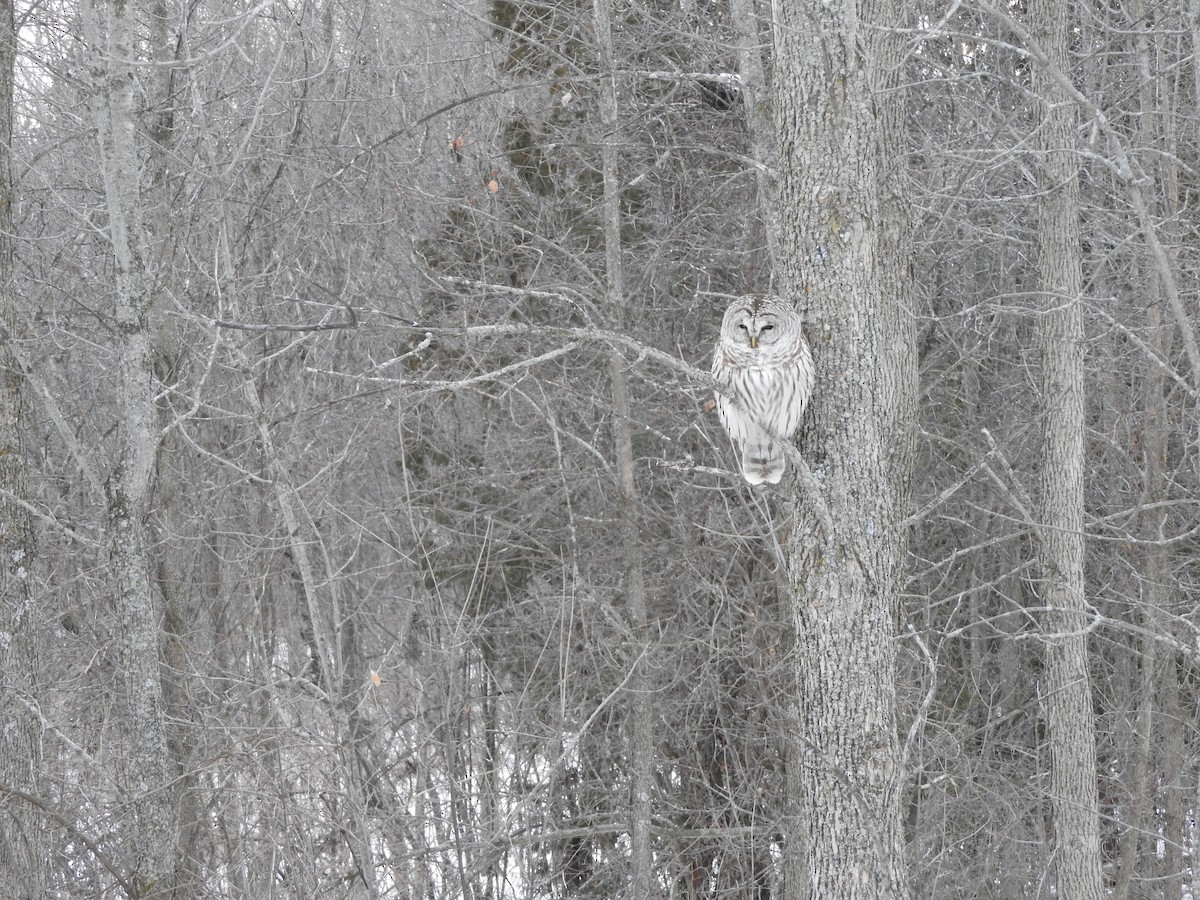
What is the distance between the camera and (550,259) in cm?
833

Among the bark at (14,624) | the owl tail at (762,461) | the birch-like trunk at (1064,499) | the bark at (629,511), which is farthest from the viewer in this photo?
the bark at (629,511)

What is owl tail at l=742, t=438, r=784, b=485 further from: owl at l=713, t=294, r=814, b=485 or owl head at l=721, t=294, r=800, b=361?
owl head at l=721, t=294, r=800, b=361

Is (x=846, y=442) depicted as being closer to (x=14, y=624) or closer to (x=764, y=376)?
(x=764, y=376)

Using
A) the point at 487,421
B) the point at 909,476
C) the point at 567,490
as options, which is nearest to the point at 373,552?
the point at 487,421

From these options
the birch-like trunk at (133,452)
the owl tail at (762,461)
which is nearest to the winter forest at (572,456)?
the birch-like trunk at (133,452)

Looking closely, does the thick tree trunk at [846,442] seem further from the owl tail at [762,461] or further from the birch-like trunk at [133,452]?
the birch-like trunk at [133,452]

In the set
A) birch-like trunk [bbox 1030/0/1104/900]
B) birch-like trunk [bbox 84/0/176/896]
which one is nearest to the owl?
birch-like trunk [bbox 84/0/176/896]

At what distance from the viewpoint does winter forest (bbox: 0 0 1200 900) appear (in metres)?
6.59

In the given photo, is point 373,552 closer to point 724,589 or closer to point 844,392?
point 724,589

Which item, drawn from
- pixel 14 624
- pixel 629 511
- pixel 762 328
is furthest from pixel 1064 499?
pixel 14 624

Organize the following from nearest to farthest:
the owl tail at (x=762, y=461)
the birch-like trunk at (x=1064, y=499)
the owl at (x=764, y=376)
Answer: the owl at (x=764, y=376) → the owl tail at (x=762, y=461) → the birch-like trunk at (x=1064, y=499)

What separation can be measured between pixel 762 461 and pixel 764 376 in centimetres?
36

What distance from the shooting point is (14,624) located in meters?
5.10

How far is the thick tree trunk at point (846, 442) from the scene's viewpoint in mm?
3533
